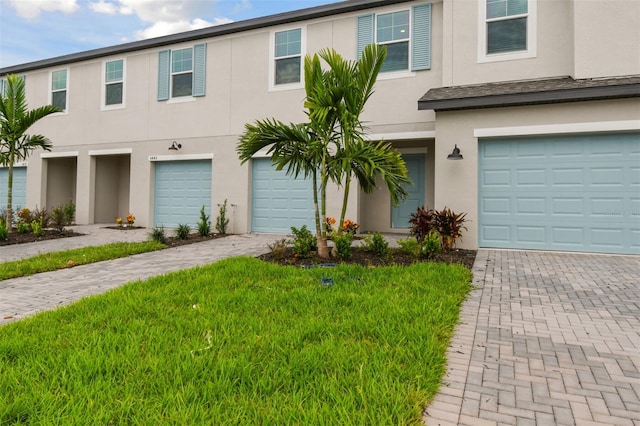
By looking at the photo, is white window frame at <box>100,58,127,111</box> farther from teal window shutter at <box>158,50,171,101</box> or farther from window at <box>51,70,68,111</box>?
window at <box>51,70,68,111</box>

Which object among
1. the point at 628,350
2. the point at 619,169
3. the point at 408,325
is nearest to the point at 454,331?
the point at 408,325

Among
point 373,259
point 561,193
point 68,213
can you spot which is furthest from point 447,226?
point 68,213

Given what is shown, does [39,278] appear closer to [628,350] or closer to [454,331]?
[454,331]

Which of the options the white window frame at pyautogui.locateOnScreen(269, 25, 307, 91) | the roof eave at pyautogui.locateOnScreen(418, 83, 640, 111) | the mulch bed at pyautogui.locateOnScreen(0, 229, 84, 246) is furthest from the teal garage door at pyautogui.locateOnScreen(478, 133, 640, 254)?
the mulch bed at pyautogui.locateOnScreen(0, 229, 84, 246)

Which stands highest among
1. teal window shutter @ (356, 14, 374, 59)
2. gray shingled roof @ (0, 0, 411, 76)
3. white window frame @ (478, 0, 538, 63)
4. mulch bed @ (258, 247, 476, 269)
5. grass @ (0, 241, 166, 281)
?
gray shingled roof @ (0, 0, 411, 76)

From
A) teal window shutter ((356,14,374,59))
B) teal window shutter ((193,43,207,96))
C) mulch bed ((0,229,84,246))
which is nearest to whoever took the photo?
mulch bed ((0,229,84,246))

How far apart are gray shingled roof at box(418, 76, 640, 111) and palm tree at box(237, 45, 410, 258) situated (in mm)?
2106

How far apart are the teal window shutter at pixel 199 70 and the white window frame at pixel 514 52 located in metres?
7.99

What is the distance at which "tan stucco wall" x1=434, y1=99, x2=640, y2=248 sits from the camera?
7500mm

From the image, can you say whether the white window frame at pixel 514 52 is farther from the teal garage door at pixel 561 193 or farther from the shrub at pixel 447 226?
the shrub at pixel 447 226

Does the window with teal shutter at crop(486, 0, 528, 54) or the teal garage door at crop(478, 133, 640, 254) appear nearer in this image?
the teal garage door at crop(478, 133, 640, 254)

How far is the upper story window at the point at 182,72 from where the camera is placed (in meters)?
12.2

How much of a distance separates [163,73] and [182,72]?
27.5 inches

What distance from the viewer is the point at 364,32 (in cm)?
1027
